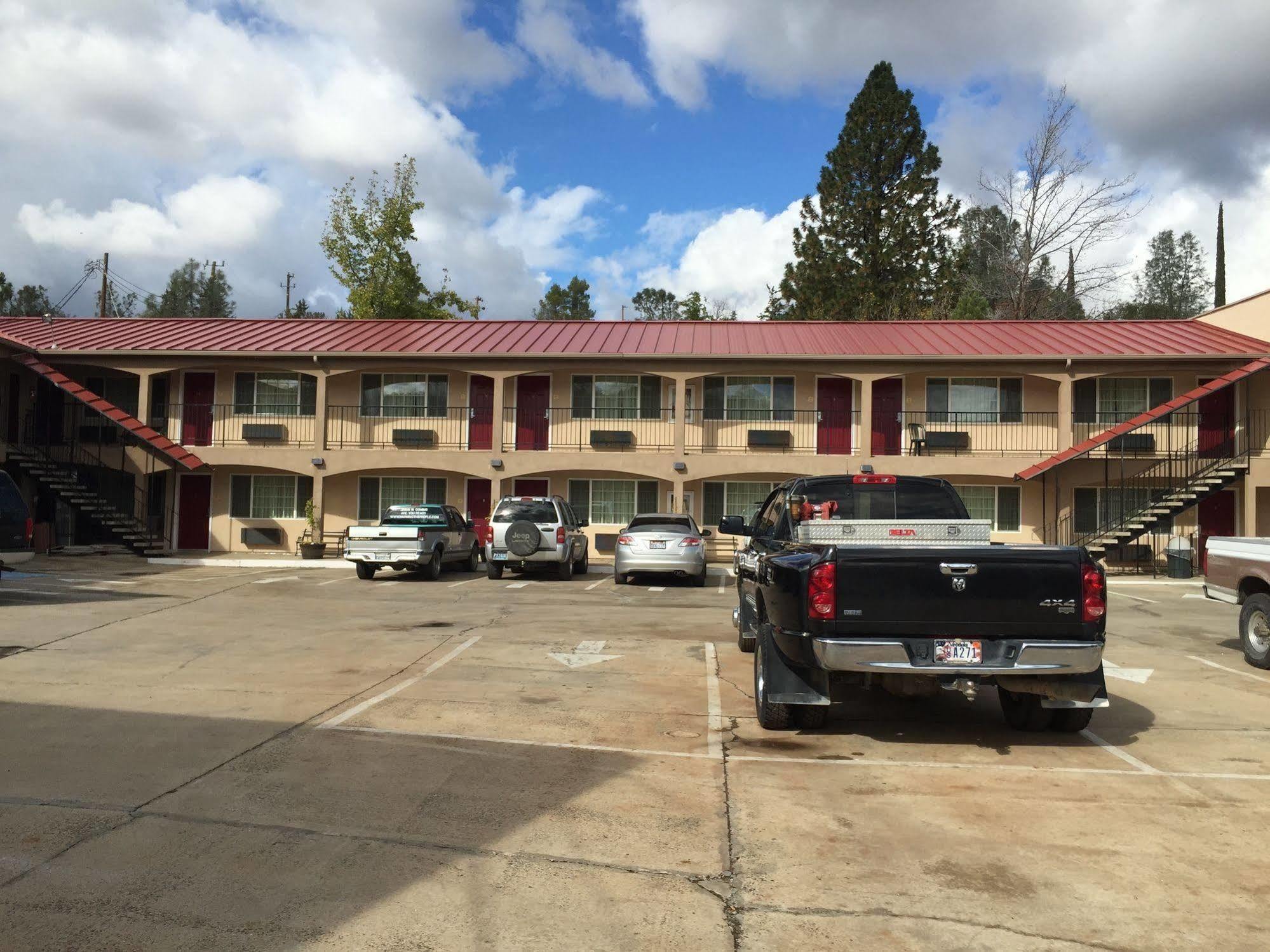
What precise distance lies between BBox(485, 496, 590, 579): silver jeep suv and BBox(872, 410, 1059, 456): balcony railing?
9.92m

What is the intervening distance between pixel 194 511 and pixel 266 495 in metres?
2.13

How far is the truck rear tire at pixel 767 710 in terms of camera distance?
695 centimetres

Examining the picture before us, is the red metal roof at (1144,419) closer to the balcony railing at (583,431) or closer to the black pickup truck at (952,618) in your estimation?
the balcony railing at (583,431)

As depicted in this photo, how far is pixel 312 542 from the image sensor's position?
80.7ft

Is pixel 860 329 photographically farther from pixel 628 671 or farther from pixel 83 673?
pixel 83 673

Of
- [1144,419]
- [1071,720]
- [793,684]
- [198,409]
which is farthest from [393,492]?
[1071,720]

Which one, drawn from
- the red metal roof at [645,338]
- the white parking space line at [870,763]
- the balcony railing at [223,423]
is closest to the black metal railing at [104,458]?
the balcony railing at [223,423]

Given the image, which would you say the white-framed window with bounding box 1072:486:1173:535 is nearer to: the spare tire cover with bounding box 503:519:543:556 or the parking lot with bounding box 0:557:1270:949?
the spare tire cover with bounding box 503:519:543:556

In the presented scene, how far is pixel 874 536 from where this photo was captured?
24.2 feet

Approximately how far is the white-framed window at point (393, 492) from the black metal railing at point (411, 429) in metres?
1.02

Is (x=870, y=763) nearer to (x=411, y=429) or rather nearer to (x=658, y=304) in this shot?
(x=411, y=429)

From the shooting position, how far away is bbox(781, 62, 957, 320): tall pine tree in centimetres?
4291

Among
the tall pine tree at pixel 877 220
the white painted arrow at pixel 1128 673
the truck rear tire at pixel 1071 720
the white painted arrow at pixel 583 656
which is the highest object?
the tall pine tree at pixel 877 220

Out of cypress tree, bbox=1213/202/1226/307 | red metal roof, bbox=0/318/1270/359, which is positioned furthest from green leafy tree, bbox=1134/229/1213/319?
red metal roof, bbox=0/318/1270/359
